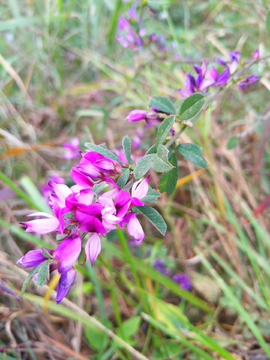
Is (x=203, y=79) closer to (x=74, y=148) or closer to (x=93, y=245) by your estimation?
(x=93, y=245)

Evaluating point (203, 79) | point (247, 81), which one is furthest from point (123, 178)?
point (247, 81)

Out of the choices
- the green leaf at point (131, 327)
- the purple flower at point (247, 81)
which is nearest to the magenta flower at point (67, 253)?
the purple flower at point (247, 81)

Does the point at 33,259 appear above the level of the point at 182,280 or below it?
above

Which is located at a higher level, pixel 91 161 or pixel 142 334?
pixel 91 161

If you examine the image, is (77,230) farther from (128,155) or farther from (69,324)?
(69,324)

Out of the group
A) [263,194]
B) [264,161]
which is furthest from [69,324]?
[264,161]

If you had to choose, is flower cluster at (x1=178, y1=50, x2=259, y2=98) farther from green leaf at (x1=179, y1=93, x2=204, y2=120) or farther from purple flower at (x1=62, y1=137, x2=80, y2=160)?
purple flower at (x1=62, y1=137, x2=80, y2=160)
